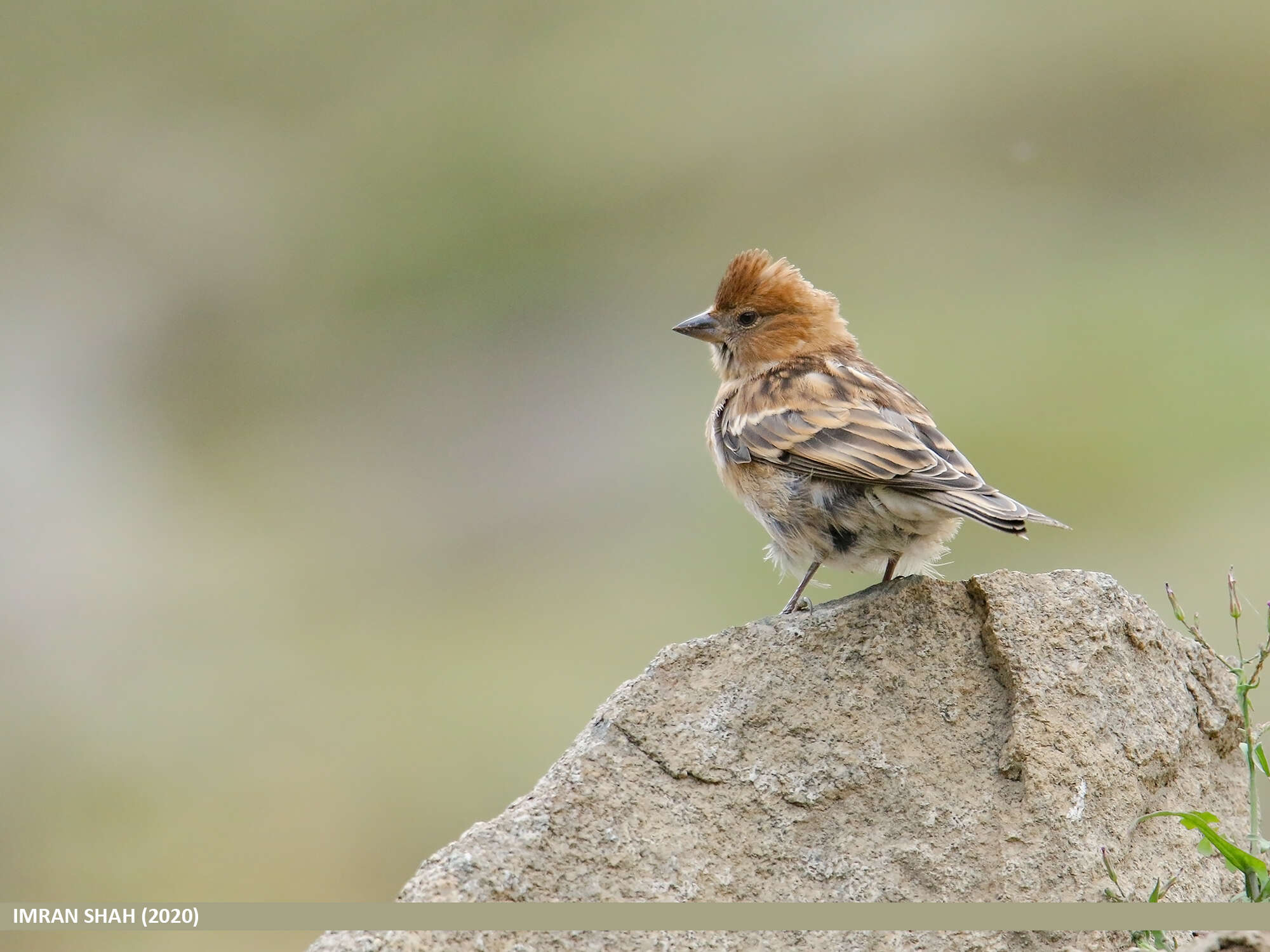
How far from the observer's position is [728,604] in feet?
51.2

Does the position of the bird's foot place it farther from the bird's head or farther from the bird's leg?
the bird's head

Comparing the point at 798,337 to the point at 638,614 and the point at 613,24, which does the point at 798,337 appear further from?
the point at 613,24

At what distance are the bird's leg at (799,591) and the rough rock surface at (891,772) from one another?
1.52ft

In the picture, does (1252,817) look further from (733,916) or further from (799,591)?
(799,591)

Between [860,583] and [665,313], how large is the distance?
13.0 metres

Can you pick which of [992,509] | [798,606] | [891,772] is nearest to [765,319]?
[798,606]

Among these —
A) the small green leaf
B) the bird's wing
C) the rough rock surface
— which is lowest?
the small green leaf

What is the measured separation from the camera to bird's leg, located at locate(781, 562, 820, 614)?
5.45 meters

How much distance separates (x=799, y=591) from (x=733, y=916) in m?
1.75

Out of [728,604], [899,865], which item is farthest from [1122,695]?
[728,604]

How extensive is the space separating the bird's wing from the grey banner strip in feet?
4.29

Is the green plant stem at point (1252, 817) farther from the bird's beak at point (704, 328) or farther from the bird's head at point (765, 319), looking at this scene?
the bird's beak at point (704, 328)

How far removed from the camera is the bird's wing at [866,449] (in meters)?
5.16

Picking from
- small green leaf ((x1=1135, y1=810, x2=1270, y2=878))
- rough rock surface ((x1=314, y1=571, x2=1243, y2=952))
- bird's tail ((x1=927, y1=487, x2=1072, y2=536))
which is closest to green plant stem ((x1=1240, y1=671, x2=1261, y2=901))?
small green leaf ((x1=1135, y1=810, x2=1270, y2=878))
